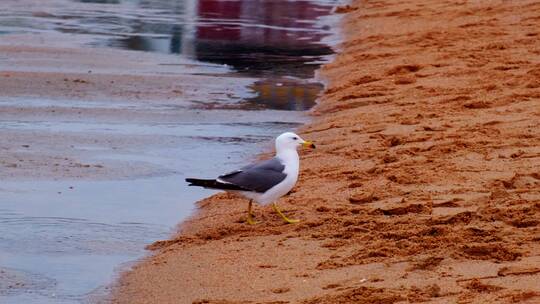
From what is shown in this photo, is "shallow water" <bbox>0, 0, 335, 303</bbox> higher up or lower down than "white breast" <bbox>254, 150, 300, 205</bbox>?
lower down

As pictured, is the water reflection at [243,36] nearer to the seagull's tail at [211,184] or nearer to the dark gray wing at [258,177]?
the dark gray wing at [258,177]

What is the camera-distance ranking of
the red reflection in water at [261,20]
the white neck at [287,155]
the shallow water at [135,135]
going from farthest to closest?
the red reflection in water at [261,20] → the white neck at [287,155] → the shallow water at [135,135]

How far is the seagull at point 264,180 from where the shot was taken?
8688 mm

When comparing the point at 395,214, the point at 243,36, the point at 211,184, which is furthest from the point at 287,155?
the point at 243,36

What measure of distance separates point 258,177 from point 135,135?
4.26m

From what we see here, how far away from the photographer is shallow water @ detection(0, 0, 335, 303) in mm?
8383

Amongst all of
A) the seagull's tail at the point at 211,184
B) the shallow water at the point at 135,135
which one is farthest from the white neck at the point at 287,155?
the shallow water at the point at 135,135

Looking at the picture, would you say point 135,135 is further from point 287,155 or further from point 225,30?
point 225,30

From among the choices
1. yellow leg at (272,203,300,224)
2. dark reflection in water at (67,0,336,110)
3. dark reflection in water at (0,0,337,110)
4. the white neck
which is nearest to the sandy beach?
yellow leg at (272,203,300,224)

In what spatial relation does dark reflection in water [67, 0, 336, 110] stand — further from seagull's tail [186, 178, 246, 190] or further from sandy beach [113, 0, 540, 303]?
seagull's tail [186, 178, 246, 190]

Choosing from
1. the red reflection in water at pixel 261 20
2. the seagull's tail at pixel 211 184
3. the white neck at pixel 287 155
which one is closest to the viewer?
the seagull's tail at pixel 211 184

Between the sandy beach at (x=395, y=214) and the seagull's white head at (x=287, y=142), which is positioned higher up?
the seagull's white head at (x=287, y=142)

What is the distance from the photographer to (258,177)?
28.7ft

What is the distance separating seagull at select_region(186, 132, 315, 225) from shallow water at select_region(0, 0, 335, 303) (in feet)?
2.13
